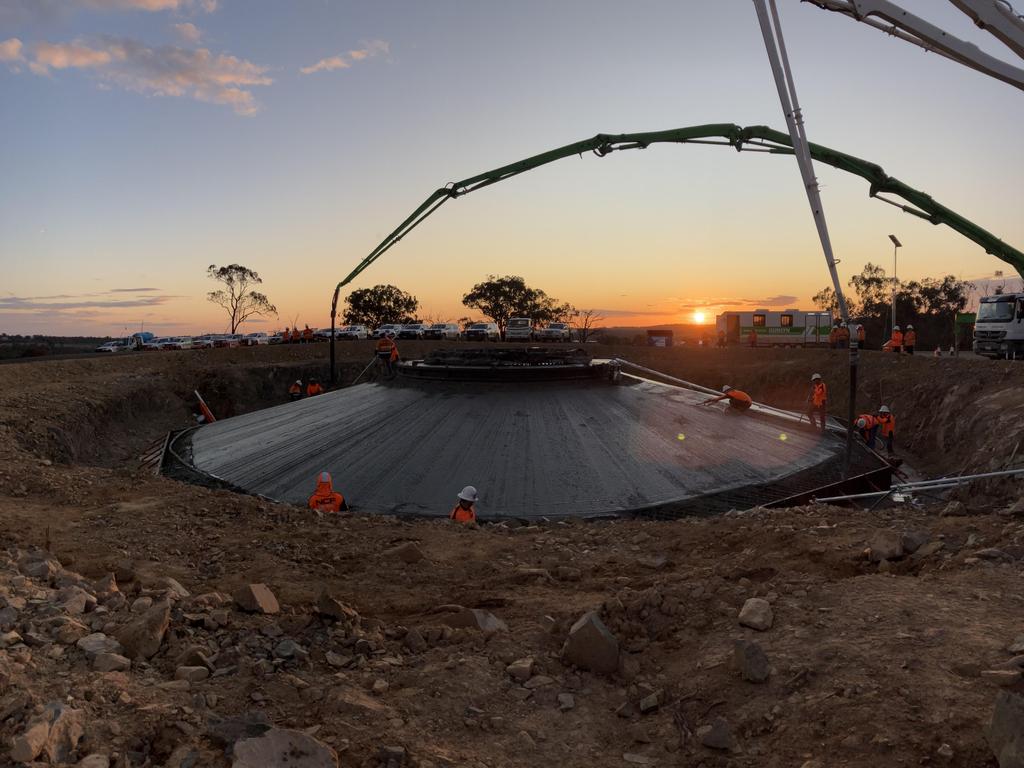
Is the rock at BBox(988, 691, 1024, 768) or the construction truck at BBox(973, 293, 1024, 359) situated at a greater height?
the construction truck at BBox(973, 293, 1024, 359)

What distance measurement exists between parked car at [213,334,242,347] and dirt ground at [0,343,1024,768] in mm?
52835

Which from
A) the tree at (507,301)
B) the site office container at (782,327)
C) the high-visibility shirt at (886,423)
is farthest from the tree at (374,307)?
the high-visibility shirt at (886,423)

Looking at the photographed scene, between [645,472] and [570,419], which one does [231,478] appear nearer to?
[570,419]

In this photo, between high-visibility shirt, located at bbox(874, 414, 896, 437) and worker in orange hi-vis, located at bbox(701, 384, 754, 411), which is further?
high-visibility shirt, located at bbox(874, 414, 896, 437)

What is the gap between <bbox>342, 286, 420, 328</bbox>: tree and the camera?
256ft

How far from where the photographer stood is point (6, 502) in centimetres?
886

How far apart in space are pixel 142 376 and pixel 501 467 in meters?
30.8

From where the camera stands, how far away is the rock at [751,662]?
11.8ft

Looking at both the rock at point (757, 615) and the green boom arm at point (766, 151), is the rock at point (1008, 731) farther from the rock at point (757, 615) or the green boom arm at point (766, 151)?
the green boom arm at point (766, 151)

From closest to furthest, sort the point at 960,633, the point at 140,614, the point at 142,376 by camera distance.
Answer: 1. the point at 960,633
2. the point at 140,614
3. the point at 142,376

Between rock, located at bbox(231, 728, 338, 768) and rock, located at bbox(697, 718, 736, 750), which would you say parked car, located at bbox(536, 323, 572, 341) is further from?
rock, located at bbox(231, 728, 338, 768)

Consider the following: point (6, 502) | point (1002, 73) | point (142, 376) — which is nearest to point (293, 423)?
point (6, 502)

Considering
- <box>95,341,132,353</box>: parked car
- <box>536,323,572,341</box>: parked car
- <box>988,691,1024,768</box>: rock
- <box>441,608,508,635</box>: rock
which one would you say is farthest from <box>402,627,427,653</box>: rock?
<box>95,341,132,353</box>: parked car

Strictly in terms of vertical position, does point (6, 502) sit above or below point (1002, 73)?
below
